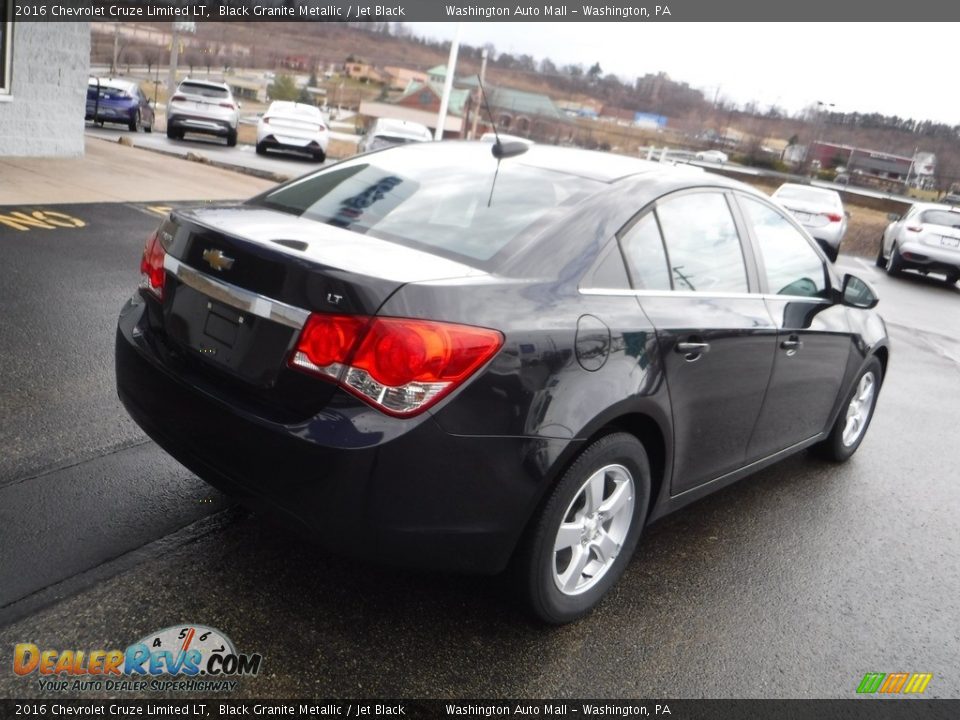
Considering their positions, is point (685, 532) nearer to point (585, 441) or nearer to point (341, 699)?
point (585, 441)

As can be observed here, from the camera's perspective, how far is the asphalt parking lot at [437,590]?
2648mm

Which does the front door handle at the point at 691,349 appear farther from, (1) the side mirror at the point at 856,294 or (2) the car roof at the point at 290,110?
(2) the car roof at the point at 290,110

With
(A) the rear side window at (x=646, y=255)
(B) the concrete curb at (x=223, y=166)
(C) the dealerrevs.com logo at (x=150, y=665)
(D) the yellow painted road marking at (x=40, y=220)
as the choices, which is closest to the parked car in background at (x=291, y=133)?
(B) the concrete curb at (x=223, y=166)

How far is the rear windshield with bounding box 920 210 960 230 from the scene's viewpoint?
16547 mm

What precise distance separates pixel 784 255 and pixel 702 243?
76 centimetres

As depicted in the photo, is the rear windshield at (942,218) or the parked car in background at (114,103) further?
the parked car in background at (114,103)

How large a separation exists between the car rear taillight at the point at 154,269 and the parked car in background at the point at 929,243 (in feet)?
53.1

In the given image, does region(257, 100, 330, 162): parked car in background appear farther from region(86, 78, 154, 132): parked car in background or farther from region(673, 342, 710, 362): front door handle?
region(673, 342, 710, 362): front door handle

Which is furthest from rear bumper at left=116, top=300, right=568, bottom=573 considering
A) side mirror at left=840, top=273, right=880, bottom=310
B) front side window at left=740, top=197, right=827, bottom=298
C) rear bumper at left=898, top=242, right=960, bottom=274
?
rear bumper at left=898, top=242, right=960, bottom=274

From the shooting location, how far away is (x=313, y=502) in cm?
244

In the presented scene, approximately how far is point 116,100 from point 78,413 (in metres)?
23.1

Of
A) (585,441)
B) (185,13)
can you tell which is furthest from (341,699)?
(185,13)

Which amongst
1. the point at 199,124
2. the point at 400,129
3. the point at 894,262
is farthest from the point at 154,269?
the point at 199,124

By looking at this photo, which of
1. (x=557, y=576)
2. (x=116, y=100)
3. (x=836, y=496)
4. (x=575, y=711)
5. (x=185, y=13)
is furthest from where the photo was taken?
(x=185, y=13)
